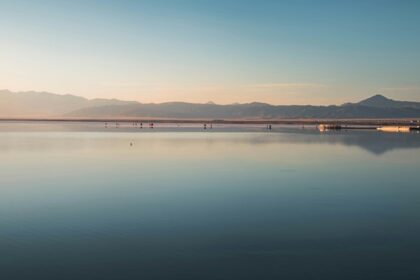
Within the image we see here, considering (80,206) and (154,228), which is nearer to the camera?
(154,228)

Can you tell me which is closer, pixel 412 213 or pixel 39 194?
pixel 412 213

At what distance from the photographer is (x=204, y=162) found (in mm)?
33438

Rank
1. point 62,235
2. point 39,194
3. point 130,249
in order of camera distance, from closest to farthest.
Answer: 1. point 130,249
2. point 62,235
3. point 39,194

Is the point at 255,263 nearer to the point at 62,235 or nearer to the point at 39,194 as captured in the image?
the point at 62,235

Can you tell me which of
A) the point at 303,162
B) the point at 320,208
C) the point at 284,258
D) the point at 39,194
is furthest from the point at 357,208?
the point at 303,162

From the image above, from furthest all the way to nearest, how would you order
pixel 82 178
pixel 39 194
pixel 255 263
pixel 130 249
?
pixel 82 178
pixel 39 194
pixel 130 249
pixel 255 263

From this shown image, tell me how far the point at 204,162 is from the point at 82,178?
11.1 m

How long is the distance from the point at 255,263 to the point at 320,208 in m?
7.03

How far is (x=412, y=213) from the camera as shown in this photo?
16.0 metres

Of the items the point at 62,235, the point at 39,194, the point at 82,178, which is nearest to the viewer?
the point at 62,235

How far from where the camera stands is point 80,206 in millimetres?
16938

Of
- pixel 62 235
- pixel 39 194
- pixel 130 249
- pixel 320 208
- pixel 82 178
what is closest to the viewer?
pixel 130 249

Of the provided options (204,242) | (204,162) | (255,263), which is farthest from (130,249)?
(204,162)

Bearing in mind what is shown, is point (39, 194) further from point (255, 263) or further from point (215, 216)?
point (255, 263)
